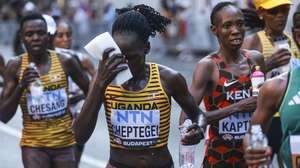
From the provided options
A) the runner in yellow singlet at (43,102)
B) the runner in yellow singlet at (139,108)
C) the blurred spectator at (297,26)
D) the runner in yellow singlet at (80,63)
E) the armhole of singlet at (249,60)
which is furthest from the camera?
the runner in yellow singlet at (80,63)

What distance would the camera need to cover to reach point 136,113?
674cm

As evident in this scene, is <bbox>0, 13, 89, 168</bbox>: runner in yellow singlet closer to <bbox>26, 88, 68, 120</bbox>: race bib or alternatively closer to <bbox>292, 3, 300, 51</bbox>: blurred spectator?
<bbox>26, 88, 68, 120</bbox>: race bib

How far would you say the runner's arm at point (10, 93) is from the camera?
8.45 m

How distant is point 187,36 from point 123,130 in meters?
20.4

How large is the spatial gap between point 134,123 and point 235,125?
123 centimetres

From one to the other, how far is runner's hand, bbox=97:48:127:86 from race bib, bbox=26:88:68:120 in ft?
8.24

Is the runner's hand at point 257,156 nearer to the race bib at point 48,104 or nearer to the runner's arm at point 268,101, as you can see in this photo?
the runner's arm at point 268,101

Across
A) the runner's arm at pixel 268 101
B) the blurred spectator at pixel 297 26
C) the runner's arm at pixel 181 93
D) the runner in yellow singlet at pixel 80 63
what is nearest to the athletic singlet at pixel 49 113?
the runner in yellow singlet at pixel 80 63

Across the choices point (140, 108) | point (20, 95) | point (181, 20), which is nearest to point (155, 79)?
point (140, 108)

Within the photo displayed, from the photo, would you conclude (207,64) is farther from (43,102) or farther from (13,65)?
(13,65)

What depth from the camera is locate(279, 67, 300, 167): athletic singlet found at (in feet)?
17.9

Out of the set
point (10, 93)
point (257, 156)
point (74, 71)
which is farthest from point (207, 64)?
point (257, 156)

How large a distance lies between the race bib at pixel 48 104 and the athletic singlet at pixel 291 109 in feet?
11.9

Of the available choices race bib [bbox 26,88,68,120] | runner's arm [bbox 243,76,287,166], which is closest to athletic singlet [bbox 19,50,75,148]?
race bib [bbox 26,88,68,120]
